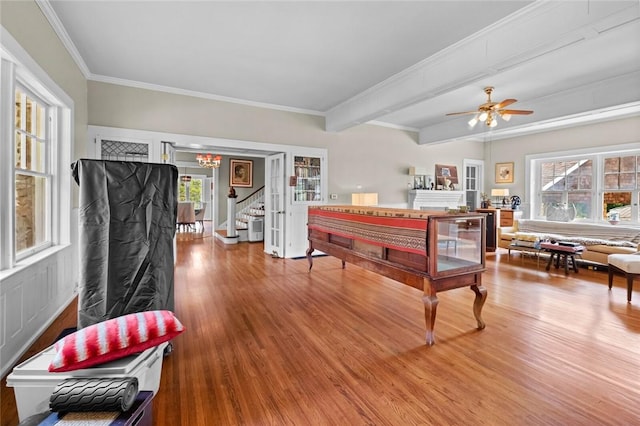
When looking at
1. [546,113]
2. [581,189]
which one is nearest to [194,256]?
[546,113]

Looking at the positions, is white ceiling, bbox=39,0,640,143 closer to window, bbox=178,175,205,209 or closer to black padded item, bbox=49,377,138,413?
black padded item, bbox=49,377,138,413

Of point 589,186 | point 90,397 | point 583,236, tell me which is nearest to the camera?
point 90,397

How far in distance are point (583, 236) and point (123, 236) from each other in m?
7.53

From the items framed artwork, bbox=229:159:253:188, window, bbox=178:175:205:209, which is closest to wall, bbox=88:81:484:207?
framed artwork, bbox=229:159:253:188

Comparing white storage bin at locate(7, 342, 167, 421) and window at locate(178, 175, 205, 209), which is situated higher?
window at locate(178, 175, 205, 209)

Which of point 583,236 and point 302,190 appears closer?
point 583,236

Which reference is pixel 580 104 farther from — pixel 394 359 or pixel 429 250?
pixel 394 359

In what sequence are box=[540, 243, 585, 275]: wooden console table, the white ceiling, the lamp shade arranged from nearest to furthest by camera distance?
the white ceiling < box=[540, 243, 585, 275]: wooden console table < the lamp shade

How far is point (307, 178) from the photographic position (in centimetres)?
627

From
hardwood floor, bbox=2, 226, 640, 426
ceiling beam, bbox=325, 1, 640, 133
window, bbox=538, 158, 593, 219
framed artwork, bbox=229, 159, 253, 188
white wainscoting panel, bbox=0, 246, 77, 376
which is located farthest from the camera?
framed artwork, bbox=229, 159, 253, 188

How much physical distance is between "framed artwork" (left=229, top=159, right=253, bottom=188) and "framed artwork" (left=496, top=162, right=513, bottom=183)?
7588 millimetres

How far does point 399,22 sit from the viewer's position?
306 cm

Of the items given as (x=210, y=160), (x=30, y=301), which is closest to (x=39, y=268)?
(x=30, y=301)

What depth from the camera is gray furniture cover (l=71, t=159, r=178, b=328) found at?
1933 mm
